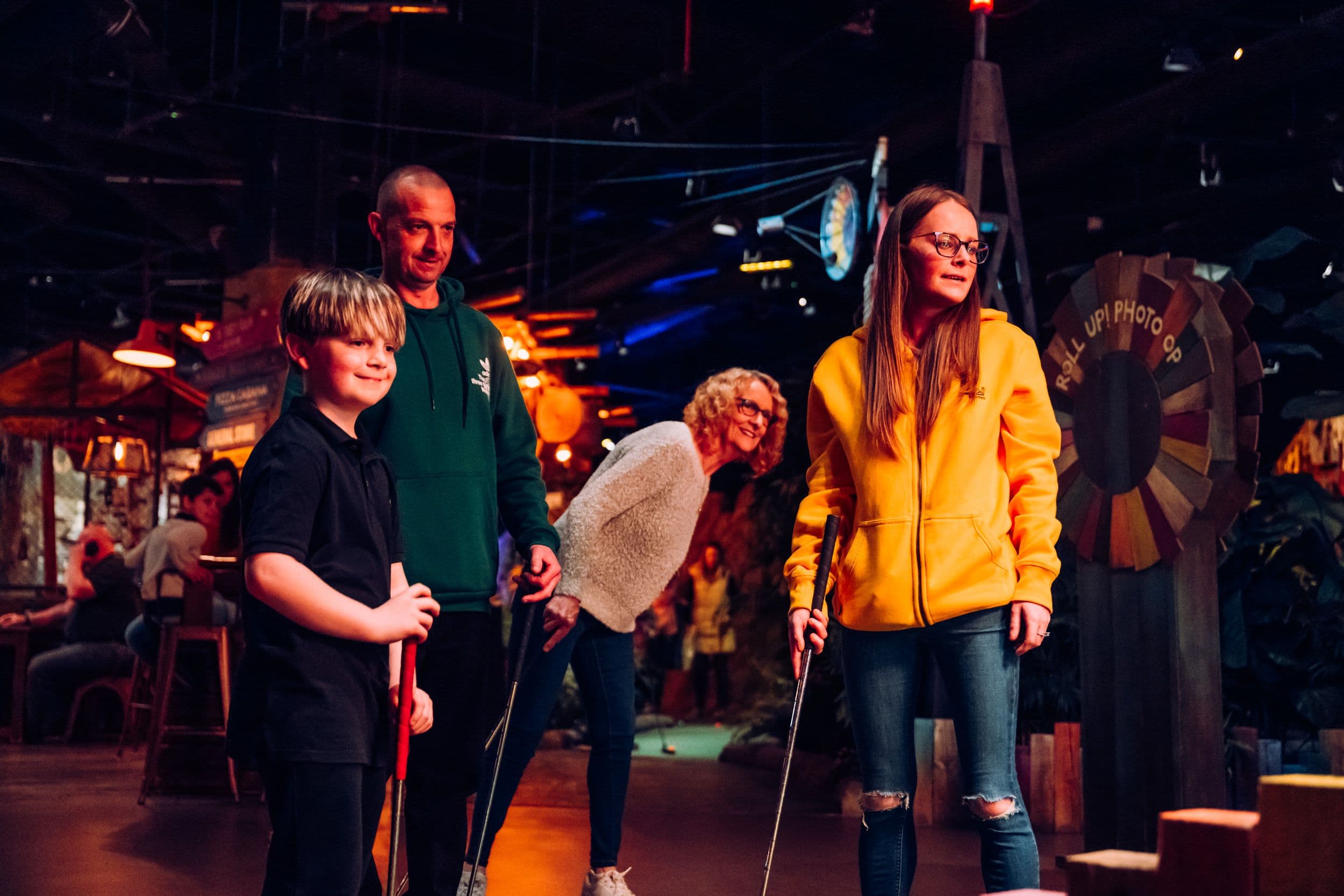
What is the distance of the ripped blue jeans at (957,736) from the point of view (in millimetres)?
2373

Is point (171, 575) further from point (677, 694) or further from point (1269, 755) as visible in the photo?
A: point (677, 694)

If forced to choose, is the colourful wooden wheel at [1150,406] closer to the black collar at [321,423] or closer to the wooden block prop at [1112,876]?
the wooden block prop at [1112,876]

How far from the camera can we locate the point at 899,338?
2.59m

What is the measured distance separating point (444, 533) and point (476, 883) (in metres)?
1.21

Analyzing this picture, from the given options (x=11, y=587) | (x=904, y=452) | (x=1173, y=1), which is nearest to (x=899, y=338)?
(x=904, y=452)

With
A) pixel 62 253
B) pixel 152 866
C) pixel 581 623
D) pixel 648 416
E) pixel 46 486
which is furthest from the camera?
pixel 648 416

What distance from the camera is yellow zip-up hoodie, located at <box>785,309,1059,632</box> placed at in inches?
95.1

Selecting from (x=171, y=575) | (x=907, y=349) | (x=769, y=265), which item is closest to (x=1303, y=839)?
(x=907, y=349)

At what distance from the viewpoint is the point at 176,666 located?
6.45m

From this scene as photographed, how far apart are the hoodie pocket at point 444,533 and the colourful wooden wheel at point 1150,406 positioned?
6.94 ft

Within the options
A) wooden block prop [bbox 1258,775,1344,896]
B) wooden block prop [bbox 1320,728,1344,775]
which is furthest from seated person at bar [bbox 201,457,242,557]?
wooden block prop [bbox 1258,775,1344,896]

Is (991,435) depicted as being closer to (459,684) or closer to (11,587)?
(459,684)

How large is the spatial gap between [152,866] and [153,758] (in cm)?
189

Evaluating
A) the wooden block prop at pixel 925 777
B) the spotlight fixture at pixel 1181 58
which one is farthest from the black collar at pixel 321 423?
the spotlight fixture at pixel 1181 58
